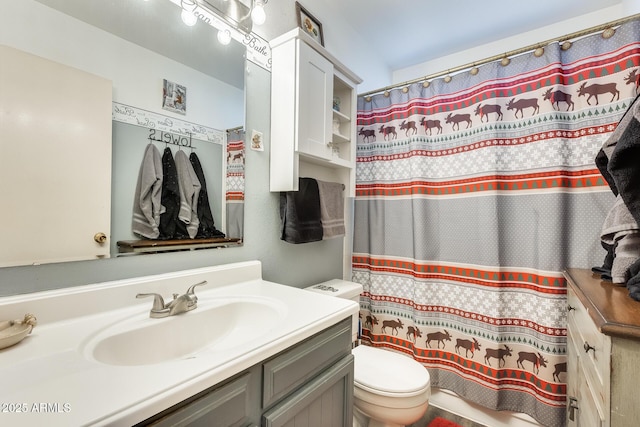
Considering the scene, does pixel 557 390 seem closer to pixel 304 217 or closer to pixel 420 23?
pixel 304 217

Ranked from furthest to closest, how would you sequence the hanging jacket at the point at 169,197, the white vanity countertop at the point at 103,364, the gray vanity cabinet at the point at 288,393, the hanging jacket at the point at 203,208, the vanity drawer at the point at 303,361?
the hanging jacket at the point at 203,208, the hanging jacket at the point at 169,197, the vanity drawer at the point at 303,361, the gray vanity cabinet at the point at 288,393, the white vanity countertop at the point at 103,364

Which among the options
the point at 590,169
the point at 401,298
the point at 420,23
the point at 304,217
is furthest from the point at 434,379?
the point at 420,23

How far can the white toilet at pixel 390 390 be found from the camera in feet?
3.75

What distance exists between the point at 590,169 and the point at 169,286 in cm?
188

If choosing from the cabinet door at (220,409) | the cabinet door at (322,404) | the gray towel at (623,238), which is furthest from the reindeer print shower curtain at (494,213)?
the cabinet door at (220,409)

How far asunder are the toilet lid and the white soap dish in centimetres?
113

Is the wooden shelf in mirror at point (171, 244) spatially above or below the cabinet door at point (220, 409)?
above

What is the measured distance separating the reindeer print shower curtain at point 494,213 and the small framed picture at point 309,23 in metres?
0.56

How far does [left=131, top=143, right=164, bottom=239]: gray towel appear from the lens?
0.93 m

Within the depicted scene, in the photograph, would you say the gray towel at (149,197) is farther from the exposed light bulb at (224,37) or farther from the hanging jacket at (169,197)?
the exposed light bulb at (224,37)

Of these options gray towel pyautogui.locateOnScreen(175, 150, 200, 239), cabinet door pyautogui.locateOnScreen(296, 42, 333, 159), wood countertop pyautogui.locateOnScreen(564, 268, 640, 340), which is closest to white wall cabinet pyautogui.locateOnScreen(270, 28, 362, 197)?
cabinet door pyautogui.locateOnScreen(296, 42, 333, 159)

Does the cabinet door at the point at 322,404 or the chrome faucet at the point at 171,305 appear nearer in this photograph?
the cabinet door at the point at 322,404

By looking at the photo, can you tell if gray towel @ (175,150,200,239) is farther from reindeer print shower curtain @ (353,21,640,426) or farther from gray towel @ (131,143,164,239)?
reindeer print shower curtain @ (353,21,640,426)

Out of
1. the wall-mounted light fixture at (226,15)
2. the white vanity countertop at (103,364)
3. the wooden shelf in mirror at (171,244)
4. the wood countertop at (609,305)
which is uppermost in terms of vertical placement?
the wall-mounted light fixture at (226,15)
